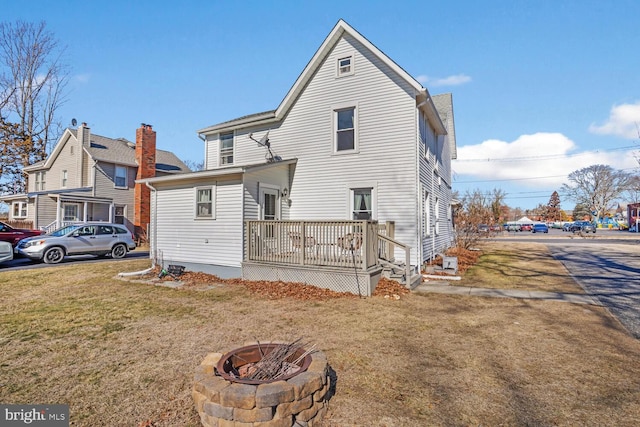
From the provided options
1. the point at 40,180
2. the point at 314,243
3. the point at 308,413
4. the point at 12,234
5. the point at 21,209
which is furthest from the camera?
the point at 21,209

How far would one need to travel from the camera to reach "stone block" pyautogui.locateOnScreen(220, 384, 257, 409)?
261 centimetres

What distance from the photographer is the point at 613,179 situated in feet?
185

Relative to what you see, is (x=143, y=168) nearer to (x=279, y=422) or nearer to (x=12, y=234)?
(x=12, y=234)

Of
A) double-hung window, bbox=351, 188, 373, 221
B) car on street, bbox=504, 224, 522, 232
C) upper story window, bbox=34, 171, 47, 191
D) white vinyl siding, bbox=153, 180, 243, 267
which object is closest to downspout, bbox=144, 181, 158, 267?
white vinyl siding, bbox=153, 180, 243, 267

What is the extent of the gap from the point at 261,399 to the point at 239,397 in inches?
7.2

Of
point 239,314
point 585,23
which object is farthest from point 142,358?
point 585,23

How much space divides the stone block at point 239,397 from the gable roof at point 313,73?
988 centimetres

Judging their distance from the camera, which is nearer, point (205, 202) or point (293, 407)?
point (293, 407)

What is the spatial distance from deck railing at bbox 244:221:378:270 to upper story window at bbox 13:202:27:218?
2879 centimetres

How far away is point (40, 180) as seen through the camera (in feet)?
89.1

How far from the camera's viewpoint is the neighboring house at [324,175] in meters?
10.3

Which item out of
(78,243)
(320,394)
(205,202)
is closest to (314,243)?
(205,202)

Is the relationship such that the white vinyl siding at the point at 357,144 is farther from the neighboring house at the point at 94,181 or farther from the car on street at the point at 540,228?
Answer: the car on street at the point at 540,228

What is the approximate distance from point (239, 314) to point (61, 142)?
27.2 m
